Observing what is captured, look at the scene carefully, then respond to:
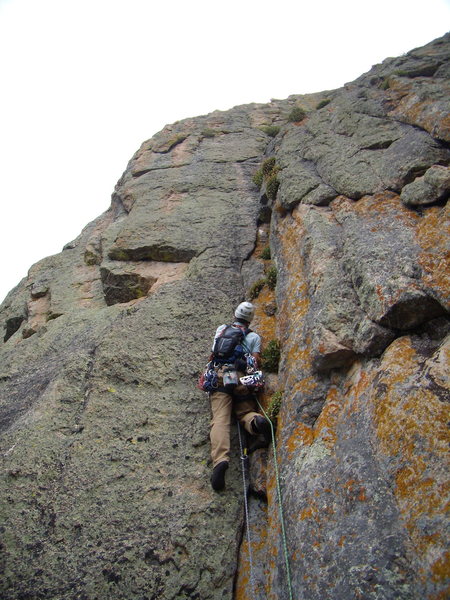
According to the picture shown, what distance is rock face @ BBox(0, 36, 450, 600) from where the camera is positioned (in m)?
5.52

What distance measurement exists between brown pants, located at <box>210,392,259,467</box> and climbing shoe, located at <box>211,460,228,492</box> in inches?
4.4

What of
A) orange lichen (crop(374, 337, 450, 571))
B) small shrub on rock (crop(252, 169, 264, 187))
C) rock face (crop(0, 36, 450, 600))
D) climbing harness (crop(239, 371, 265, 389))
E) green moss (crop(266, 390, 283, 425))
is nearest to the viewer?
orange lichen (crop(374, 337, 450, 571))

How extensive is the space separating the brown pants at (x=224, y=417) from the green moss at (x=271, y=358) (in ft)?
3.15

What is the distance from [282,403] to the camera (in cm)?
841

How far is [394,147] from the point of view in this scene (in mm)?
11633

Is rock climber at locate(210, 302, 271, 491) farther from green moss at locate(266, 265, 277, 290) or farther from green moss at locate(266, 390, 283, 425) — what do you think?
green moss at locate(266, 265, 277, 290)

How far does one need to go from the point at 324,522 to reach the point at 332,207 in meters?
8.35

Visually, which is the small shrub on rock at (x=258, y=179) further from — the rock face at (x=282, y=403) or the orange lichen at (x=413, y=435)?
the orange lichen at (x=413, y=435)

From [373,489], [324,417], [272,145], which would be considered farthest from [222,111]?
[373,489]

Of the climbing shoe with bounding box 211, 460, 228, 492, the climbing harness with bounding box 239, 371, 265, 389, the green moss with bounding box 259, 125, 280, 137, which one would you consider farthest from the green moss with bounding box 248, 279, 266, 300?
the green moss with bounding box 259, 125, 280, 137

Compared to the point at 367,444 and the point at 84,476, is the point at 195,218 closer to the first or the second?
the point at 84,476

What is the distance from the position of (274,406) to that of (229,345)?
1.75 m

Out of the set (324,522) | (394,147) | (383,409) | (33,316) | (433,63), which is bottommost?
(324,522)

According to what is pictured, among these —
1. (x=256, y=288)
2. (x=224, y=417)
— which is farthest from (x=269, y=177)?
(x=224, y=417)
